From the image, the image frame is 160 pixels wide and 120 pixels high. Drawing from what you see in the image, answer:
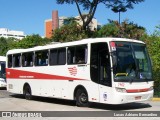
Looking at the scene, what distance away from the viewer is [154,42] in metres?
23.5

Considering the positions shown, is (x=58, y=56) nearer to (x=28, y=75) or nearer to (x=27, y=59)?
(x=28, y=75)

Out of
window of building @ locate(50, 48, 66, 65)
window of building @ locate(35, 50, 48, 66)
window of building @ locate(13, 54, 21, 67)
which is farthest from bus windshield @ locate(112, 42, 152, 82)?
window of building @ locate(13, 54, 21, 67)

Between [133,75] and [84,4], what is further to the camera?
[84,4]

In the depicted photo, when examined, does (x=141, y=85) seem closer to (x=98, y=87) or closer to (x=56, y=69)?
(x=98, y=87)

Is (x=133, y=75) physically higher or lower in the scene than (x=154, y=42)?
lower

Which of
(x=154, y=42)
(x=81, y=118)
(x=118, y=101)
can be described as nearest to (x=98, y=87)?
(x=118, y=101)

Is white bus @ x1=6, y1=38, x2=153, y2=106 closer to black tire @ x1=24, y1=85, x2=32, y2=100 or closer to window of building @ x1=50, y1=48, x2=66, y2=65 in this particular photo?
window of building @ x1=50, y1=48, x2=66, y2=65

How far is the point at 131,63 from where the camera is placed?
1513cm

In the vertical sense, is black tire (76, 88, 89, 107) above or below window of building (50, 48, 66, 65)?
below

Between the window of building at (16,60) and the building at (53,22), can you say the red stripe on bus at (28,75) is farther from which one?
the building at (53,22)

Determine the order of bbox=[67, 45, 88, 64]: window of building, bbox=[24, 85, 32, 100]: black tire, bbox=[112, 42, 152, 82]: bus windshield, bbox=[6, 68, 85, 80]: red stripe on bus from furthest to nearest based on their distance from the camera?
bbox=[24, 85, 32, 100]: black tire, bbox=[6, 68, 85, 80]: red stripe on bus, bbox=[67, 45, 88, 64]: window of building, bbox=[112, 42, 152, 82]: bus windshield

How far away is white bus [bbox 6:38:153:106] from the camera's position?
14.8 meters

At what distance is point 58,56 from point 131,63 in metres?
4.51

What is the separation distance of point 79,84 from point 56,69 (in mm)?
2177
